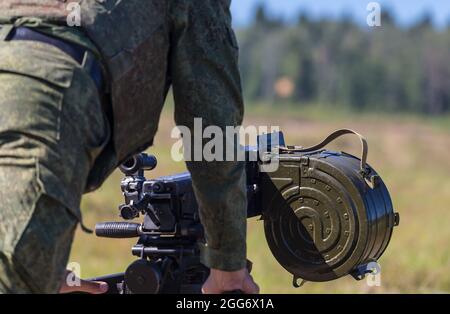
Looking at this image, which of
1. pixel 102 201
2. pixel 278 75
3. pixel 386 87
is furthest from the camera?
pixel 278 75

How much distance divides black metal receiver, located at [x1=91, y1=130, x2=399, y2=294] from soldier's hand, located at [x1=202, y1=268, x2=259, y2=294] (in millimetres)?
574

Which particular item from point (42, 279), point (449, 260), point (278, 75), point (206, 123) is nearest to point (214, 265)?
point (206, 123)

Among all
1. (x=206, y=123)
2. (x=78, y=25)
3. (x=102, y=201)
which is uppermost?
(x=78, y=25)

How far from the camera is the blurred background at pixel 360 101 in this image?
18422 millimetres

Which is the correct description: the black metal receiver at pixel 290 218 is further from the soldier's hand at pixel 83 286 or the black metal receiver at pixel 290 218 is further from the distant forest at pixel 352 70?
the distant forest at pixel 352 70

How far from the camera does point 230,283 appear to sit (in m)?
2.82

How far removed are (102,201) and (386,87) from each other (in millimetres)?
61033

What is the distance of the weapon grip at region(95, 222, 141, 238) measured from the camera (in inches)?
149

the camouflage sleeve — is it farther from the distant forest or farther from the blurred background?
the distant forest

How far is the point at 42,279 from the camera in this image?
2359 millimetres

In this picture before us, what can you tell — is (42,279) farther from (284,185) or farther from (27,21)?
(284,185)

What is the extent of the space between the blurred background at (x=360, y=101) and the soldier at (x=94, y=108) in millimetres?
9701

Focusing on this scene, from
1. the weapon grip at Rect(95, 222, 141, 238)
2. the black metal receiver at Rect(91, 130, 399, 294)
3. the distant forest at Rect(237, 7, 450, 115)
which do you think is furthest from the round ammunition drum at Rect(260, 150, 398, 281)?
the distant forest at Rect(237, 7, 450, 115)

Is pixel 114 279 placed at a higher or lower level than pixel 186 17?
lower
